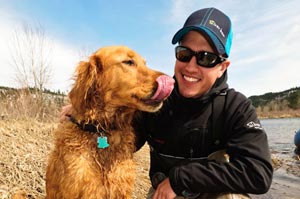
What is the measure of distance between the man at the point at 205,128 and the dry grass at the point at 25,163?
2.21m

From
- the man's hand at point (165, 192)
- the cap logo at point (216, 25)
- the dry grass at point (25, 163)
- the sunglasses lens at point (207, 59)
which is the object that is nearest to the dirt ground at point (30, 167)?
the dry grass at point (25, 163)

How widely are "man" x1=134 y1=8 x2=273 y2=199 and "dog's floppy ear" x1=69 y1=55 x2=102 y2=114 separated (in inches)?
29.5

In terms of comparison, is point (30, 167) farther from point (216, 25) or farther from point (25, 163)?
point (216, 25)

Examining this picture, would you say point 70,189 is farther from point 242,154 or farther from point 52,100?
point 52,100

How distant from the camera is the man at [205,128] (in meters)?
2.69

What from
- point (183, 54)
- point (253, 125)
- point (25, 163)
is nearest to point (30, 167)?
point (25, 163)

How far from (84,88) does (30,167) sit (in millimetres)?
2787

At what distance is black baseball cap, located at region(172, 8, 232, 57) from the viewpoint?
291 cm

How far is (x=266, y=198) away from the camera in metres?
6.50

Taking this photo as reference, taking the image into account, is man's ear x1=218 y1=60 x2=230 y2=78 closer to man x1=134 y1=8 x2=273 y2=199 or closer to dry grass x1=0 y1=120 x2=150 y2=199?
man x1=134 y1=8 x2=273 y2=199

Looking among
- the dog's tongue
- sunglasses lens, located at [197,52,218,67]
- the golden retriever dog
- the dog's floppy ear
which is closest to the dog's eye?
the golden retriever dog

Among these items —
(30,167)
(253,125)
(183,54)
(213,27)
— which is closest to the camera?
(253,125)

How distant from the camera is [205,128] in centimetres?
306

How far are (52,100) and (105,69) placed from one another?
9.94 meters
